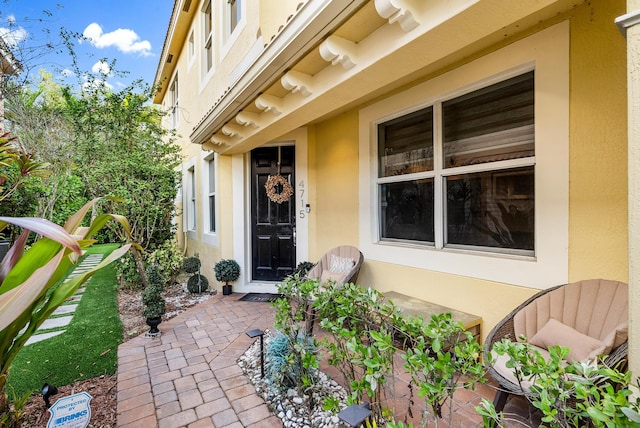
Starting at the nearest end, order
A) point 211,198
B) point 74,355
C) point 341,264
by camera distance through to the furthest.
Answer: point 74,355
point 341,264
point 211,198

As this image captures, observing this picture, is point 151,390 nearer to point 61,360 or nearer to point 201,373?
point 201,373

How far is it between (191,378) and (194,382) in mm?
91

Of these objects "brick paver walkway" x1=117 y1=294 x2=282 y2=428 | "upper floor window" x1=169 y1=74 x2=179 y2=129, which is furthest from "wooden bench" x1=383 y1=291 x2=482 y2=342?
"upper floor window" x1=169 y1=74 x2=179 y2=129

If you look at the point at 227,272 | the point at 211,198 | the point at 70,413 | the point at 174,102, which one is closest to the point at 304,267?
the point at 227,272

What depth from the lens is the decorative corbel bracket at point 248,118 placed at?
3.92m

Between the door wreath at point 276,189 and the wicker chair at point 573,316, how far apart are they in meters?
4.03

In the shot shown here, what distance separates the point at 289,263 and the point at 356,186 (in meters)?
2.17

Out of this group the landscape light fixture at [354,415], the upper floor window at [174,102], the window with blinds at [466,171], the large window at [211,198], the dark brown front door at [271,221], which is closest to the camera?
the landscape light fixture at [354,415]

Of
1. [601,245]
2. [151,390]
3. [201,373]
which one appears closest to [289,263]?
[201,373]

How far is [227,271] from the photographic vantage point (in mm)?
5445

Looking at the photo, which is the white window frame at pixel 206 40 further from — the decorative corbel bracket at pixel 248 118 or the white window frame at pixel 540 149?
the white window frame at pixel 540 149

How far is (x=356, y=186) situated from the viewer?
446 centimetres

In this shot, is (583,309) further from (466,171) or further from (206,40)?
(206,40)

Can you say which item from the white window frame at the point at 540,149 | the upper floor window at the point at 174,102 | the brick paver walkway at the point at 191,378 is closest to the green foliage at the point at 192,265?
the brick paver walkway at the point at 191,378
